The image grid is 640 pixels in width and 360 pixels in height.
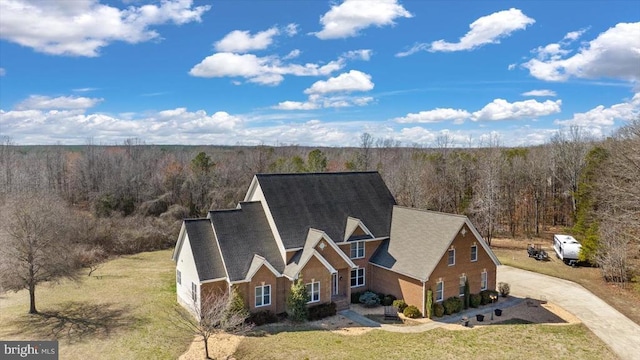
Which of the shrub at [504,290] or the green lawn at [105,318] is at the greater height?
the shrub at [504,290]

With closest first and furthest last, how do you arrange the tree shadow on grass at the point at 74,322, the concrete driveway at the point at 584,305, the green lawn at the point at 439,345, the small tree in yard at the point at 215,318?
1. the small tree in yard at the point at 215,318
2. the green lawn at the point at 439,345
3. the concrete driveway at the point at 584,305
4. the tree shadow on grass at the point at 74,322

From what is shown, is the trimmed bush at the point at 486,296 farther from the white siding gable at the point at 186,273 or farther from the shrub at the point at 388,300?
the white siding gable at the point at 186,273

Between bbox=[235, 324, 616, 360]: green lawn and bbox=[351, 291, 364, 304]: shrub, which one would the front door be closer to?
bbox=[351, 291, 364, 304]: shrub

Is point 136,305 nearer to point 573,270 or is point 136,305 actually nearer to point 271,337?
point 271,337

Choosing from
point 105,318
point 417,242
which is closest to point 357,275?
point 417,242

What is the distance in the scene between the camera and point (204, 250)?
1065 inches

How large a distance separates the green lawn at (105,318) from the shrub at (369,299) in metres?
12.8

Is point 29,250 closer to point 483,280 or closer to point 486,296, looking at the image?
point 486,296

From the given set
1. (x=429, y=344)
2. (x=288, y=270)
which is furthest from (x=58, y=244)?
(x=429, y=344)

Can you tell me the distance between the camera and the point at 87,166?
8256 centimetres

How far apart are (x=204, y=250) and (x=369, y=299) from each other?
12.9 meters

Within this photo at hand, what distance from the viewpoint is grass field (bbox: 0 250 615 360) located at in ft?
69.9

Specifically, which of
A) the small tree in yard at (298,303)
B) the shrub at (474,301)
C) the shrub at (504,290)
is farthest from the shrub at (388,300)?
the shrub at (504,290)

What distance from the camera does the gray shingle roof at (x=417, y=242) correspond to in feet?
92.0
